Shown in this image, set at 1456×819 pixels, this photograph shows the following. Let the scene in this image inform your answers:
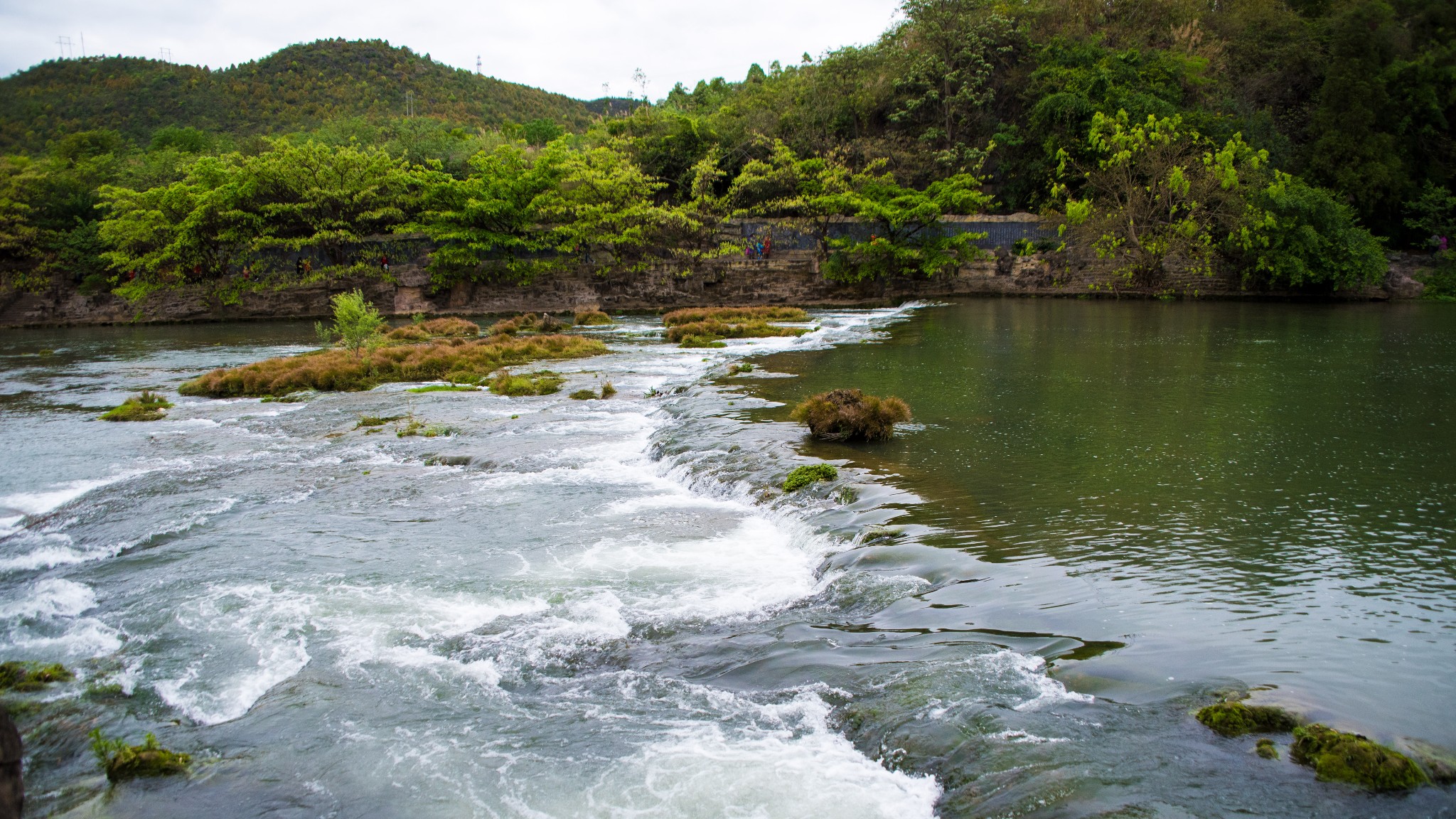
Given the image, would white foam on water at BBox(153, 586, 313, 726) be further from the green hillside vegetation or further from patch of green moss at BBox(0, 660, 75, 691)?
the green hillside vegetation

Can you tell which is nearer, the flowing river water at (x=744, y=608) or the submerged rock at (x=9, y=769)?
the submerged rock at (x=9, y=769)

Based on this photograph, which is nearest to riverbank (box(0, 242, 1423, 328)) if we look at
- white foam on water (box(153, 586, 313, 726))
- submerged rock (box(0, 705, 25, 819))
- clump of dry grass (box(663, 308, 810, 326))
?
clump of dry grass (box(663, 308, 810, 326))

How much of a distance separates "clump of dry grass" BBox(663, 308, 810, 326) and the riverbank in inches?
329

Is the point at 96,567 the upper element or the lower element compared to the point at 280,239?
lower

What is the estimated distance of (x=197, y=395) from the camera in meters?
17.4

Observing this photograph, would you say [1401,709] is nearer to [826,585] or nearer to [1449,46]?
[826,585]

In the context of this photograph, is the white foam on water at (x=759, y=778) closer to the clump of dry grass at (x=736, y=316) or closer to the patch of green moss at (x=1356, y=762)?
the patch of green moss at (x=1356, y=762)

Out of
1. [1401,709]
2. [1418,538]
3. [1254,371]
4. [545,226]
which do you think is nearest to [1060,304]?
[1254,371]

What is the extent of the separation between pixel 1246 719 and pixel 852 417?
263 inches

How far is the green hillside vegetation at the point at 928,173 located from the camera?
33500 mm

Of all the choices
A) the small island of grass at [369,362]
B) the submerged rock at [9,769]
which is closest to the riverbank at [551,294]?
the small island of grass at [369,362]

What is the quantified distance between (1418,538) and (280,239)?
4070 centimetres

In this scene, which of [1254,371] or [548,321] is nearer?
[1254,371]

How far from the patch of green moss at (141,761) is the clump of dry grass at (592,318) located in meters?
27.2
